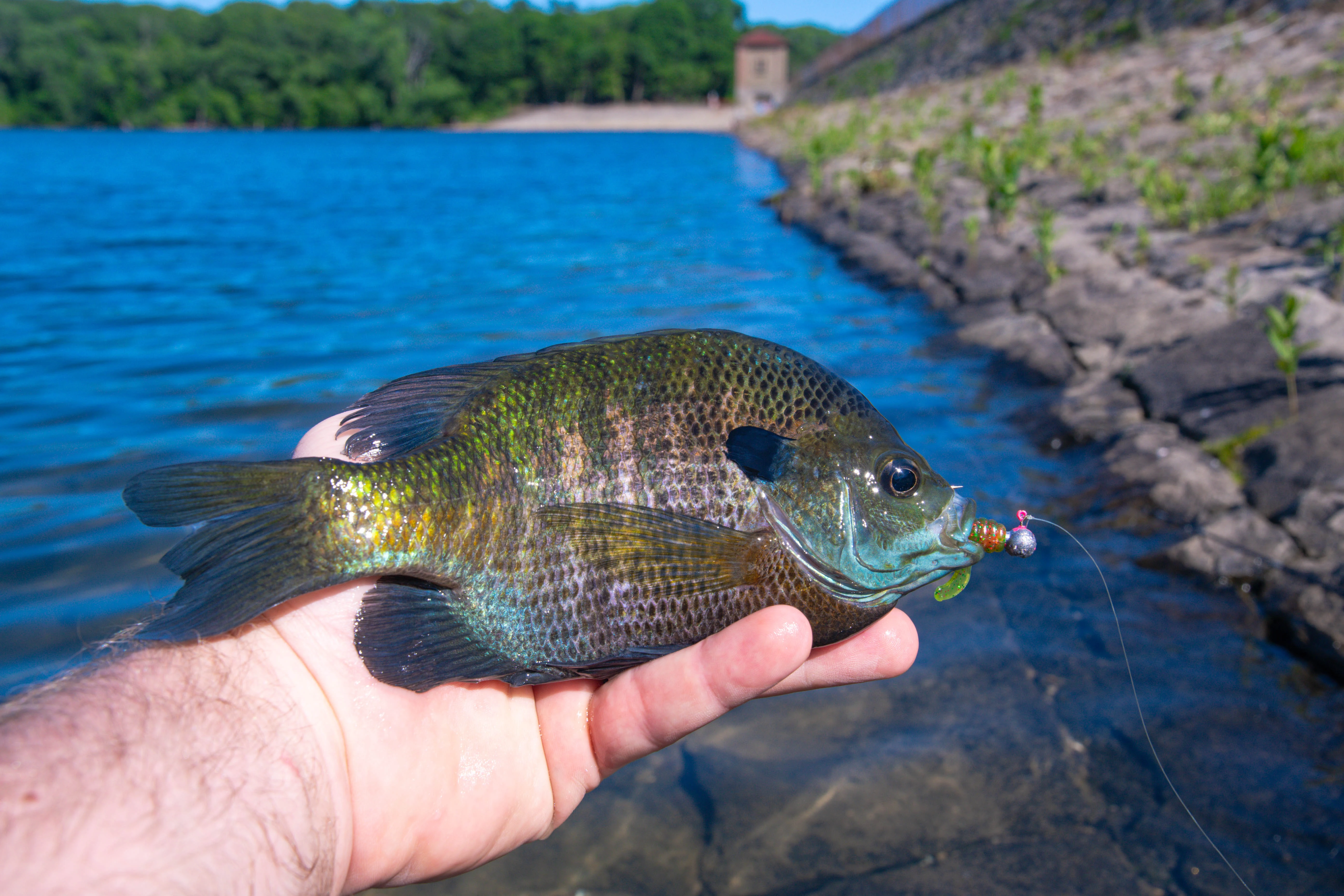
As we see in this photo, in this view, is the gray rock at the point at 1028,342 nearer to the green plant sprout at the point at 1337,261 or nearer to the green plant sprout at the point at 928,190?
the green plant sprout at the point at 1337,261

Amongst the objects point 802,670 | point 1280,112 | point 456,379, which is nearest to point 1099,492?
point 802,670

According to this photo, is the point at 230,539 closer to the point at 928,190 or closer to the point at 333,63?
the point at 928,190

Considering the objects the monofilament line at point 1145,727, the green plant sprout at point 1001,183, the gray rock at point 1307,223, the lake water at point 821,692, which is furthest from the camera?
the green plant sprout at point 1001,183

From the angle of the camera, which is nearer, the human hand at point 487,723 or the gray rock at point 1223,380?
the human hand at point 487,723

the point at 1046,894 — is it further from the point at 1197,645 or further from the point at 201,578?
the point at 201,578

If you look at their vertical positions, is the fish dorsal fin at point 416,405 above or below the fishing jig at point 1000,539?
above

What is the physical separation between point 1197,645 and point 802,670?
3179 millimetres

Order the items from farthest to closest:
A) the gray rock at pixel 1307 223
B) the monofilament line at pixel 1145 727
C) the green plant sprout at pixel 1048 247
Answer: the green plant sprout at pixel 1048 247
the gray rock at pixel 1307 223
the monofilament line at pixel 1145 727

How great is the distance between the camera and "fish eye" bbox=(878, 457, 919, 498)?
220 centimetres

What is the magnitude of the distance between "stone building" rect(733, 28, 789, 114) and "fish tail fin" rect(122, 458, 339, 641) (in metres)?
111

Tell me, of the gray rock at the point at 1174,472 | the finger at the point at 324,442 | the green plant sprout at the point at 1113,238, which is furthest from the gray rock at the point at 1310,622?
the green plant sprout at the point at 1113,238

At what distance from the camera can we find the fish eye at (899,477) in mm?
2199

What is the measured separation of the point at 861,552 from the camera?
7.25 feet

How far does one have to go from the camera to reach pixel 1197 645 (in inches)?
180
